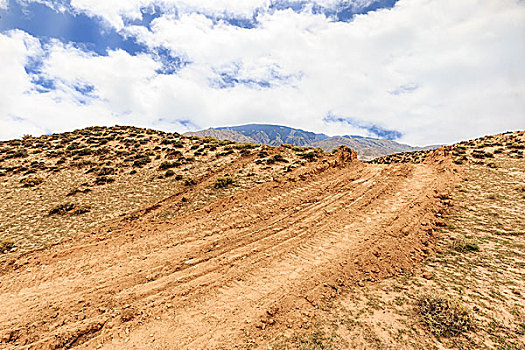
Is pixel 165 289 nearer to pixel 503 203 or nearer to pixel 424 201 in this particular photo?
pixel 424 201

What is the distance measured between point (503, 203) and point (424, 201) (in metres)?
3.19

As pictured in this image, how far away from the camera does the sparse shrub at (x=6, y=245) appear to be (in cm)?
924

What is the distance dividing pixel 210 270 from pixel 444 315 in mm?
6451

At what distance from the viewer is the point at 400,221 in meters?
9.45

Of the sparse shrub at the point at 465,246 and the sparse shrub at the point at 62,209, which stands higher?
the sparse shrub at the point at 62,209

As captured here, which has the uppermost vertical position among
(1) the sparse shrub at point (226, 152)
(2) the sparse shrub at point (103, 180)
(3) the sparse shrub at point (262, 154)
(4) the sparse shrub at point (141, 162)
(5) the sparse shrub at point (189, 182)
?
(1) the sparse shrub at point (226, 152)

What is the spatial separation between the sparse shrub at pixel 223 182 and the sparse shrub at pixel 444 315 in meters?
12.2

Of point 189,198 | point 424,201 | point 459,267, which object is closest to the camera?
point 459,267

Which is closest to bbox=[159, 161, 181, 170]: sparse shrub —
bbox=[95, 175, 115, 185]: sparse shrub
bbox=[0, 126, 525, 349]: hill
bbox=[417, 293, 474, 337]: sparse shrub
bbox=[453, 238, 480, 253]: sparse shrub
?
bbox=[0, 126, 525, 349]: hill

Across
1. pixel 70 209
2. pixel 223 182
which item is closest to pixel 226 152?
pixel 223 182

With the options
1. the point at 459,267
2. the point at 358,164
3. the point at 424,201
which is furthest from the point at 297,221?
the point at 358,164

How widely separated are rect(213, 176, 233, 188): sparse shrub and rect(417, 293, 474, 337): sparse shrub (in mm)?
12174

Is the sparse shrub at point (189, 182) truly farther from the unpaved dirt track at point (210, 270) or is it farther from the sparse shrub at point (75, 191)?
the sparse shrub at point (75, 191)

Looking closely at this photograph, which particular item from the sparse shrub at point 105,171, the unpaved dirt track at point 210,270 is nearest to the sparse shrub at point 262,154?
the unpaved dirt track at point 210,270
